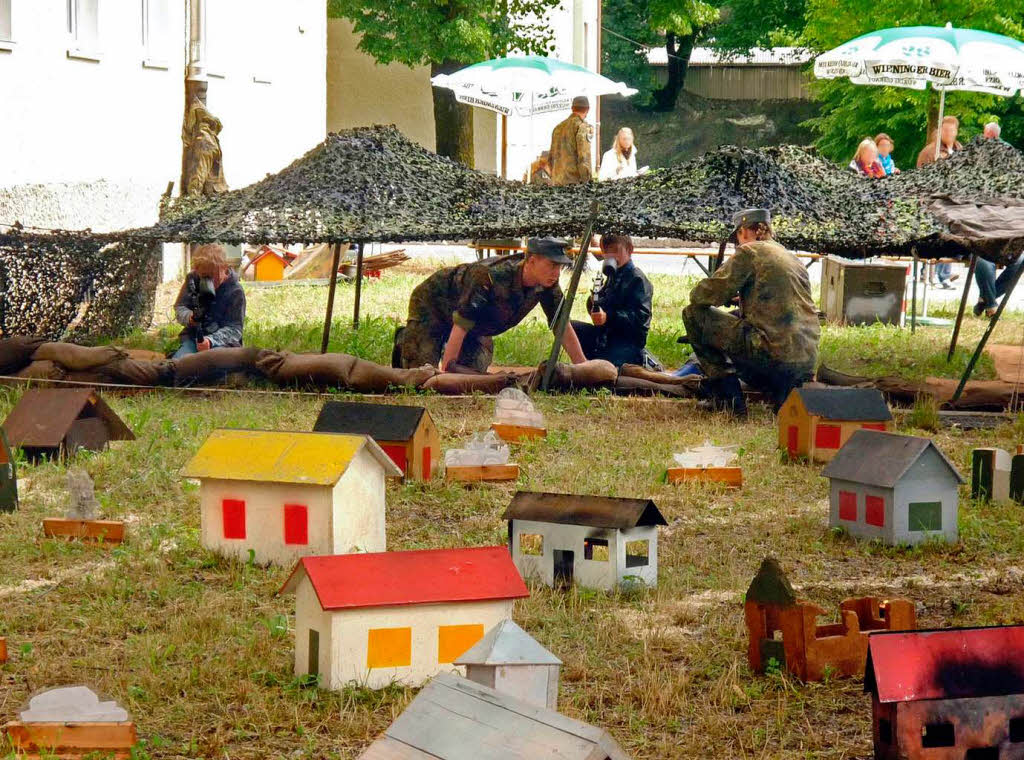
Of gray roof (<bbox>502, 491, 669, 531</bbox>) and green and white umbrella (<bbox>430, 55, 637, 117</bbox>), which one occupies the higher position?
green and white umbrella (<bbox>430, 55, 637, 117</bbox>)

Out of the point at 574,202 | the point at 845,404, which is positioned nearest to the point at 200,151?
the point at 574,202

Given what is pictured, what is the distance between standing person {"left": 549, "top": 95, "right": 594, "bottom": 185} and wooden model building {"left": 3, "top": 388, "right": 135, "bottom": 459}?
1229cm

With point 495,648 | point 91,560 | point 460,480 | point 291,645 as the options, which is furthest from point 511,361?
point 495,648

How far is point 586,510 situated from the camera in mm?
5402

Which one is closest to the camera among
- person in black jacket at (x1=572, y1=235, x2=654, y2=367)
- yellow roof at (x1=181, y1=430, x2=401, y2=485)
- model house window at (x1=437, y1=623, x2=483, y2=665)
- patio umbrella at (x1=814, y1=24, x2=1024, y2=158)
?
model house window at (x1=437, y1=623, x2=483, y2=665)

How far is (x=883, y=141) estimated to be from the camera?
795 inches

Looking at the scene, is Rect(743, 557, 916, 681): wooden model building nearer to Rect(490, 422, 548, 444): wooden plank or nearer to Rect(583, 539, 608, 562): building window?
Rect(583, 539, 608, 562): building window

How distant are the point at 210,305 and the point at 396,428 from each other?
386 cm

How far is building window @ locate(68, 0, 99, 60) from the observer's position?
674 inches

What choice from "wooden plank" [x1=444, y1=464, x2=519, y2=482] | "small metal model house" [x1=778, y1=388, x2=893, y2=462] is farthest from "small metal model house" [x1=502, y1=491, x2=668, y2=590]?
"small metal model house" [x1=778, y1=388, x2=893, y2=462]

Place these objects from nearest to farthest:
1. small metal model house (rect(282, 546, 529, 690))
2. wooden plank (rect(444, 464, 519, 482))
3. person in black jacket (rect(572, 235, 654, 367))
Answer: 1. small metal model house (rect(282, 546, 529, 690))
2. wooden plank (rect(444, 464, 519, 482))
3. person in black jacket (rect(572, 235, 654, 367))

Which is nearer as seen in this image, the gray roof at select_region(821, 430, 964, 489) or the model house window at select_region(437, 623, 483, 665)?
the model house window at select_region(437, 623, 483, 665)

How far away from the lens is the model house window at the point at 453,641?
4371mm

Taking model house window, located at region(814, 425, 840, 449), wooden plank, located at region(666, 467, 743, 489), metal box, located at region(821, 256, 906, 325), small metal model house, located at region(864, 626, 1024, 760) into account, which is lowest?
metal box, located at region(821, 256, 906, 325)
